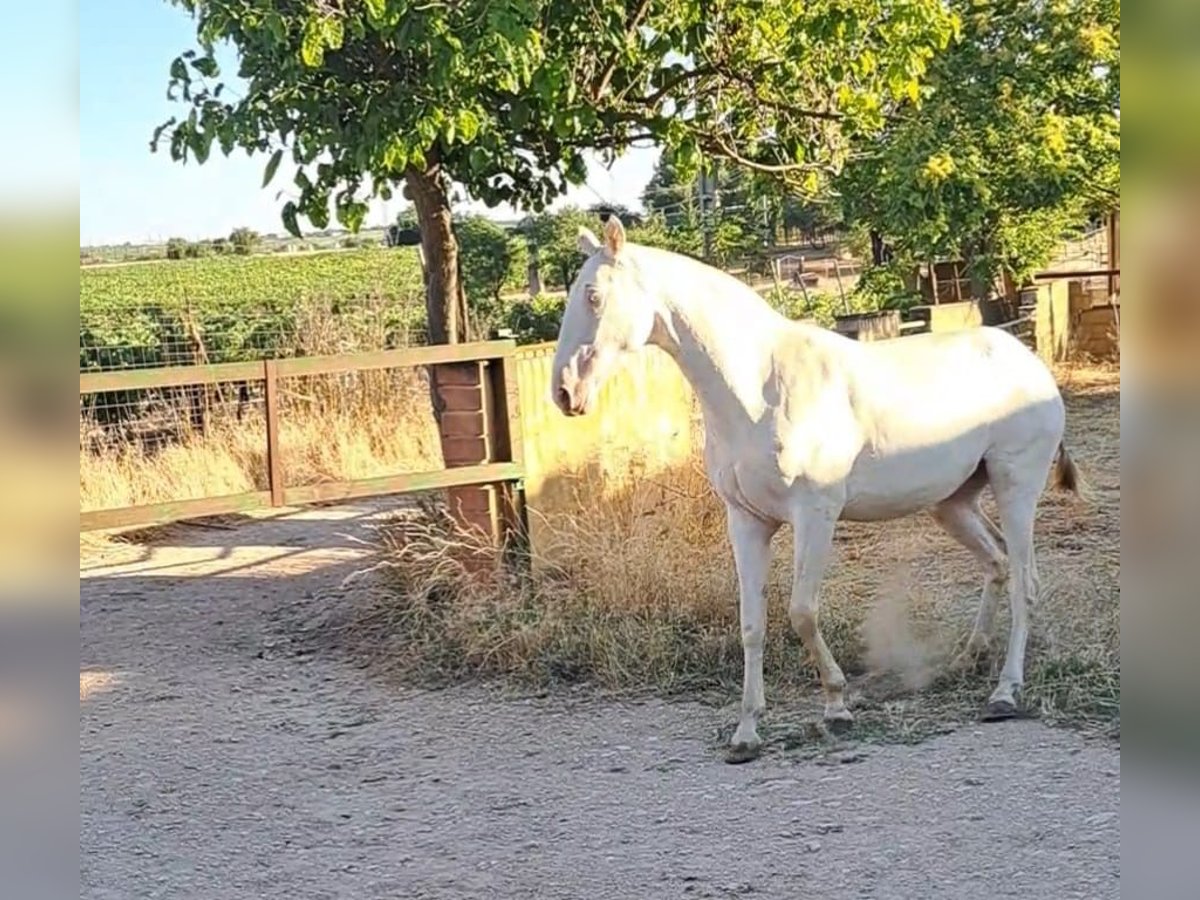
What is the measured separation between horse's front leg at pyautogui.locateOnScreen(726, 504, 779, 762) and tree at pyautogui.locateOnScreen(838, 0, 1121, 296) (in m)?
6.75

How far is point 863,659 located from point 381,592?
2251mm

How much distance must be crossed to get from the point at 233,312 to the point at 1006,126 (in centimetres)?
724

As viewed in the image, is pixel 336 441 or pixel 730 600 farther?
pixel 336 441

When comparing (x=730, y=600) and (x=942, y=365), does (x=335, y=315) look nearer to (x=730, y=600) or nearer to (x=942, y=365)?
(x=730, y=600)

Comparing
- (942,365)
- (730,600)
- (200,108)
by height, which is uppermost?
(200,108)

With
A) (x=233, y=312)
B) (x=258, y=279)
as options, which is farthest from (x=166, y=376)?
(x=258, y=279)

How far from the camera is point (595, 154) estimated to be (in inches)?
247

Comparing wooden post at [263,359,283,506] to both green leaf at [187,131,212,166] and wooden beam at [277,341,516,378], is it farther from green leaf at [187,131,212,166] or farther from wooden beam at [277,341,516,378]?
green leaf at [187,131,212,166]

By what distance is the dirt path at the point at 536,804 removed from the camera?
9.53 ft

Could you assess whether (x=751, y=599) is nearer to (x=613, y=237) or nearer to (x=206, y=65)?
(x=613, y=237)

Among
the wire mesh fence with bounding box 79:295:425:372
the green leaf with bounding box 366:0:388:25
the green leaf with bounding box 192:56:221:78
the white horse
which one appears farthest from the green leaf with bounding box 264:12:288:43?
the wire mesh fence with bounding box 79:295:425:372

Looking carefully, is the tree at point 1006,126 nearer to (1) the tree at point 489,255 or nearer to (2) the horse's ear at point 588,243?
(1) the tree at point 489,255

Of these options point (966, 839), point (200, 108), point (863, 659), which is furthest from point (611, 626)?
point (200, 108)

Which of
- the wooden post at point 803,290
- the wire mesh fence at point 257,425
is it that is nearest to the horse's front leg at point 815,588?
the wire mesh fence at point 257,425
